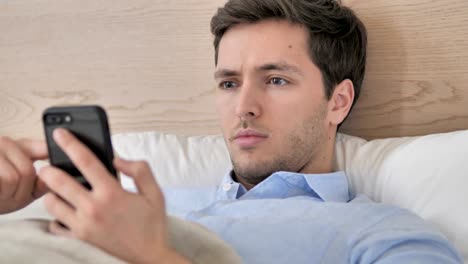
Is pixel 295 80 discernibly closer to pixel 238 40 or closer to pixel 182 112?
pixel 238 40

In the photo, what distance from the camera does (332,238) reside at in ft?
2.60

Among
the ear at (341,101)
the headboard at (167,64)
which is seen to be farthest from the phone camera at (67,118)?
the headboard at (167,64)

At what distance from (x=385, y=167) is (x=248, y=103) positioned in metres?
0.30

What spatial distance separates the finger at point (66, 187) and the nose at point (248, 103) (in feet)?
1.78

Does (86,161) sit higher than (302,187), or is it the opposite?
(86,161)

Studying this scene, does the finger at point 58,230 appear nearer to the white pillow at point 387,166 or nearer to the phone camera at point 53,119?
the phone camera at point 53,119

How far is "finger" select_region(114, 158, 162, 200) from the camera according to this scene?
0.50 metres

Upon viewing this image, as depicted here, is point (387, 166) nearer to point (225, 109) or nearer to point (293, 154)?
point (293, 154)

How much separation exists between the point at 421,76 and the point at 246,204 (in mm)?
514

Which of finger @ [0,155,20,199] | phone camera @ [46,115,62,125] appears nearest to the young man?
finger @ [0,155,20,199]

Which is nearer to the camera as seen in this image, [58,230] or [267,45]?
[58,230]

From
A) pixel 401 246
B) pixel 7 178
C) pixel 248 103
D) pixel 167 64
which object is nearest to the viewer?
pixel 7 178

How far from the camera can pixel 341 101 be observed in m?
1.14

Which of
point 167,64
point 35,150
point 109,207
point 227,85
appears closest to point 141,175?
point 109,207
